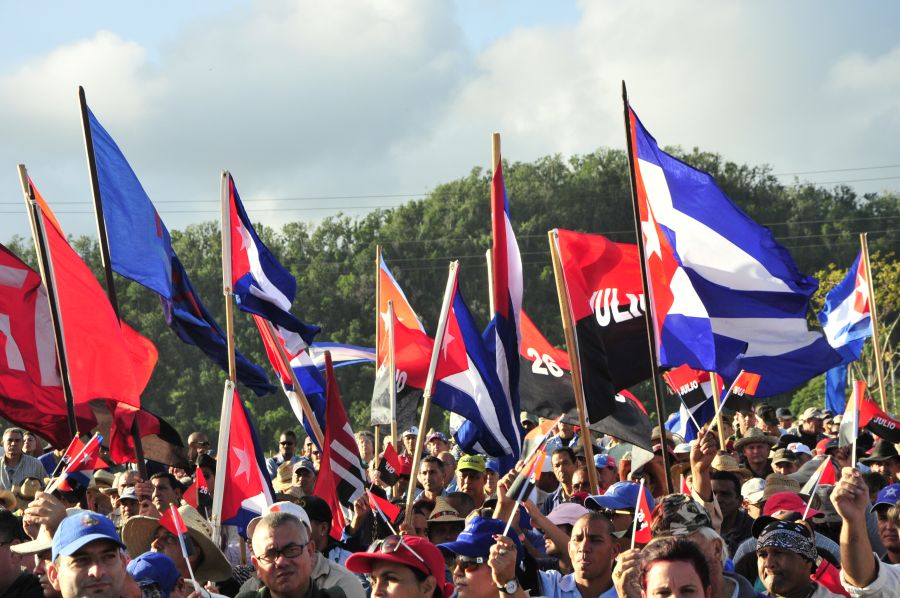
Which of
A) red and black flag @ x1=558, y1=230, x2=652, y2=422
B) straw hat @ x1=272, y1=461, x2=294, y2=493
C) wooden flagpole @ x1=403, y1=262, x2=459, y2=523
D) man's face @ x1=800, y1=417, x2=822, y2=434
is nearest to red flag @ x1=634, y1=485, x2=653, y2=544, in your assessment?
wooden flagpole @ x1=403, y1=262, x2=459, y2=523

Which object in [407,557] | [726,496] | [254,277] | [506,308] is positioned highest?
[254,277]

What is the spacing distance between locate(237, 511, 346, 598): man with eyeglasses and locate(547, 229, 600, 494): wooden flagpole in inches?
151

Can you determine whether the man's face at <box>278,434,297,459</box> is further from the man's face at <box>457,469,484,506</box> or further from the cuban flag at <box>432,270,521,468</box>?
the man's face at <box>457,469,484,506</box>

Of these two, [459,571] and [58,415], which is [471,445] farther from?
[459,571]

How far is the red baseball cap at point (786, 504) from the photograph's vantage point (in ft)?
26.2

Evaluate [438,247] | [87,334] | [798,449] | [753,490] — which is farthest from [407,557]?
[438,247]

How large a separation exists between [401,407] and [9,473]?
3.96 metres

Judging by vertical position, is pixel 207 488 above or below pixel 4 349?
below

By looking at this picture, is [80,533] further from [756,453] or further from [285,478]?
[756,453]

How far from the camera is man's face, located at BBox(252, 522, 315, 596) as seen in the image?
6.04 metres

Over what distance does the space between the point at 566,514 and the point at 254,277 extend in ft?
12.7

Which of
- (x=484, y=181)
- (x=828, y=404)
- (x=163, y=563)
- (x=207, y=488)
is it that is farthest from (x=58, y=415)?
(x=484, y=181)

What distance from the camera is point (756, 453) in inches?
469

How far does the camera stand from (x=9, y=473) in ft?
41.9
